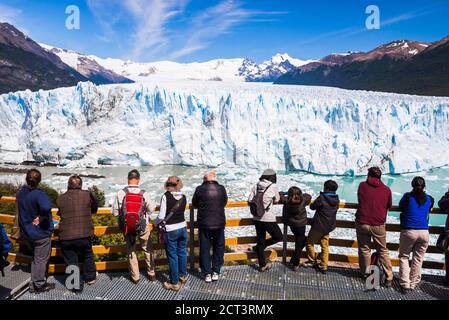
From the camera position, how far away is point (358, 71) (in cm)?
8700

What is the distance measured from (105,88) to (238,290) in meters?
20.5

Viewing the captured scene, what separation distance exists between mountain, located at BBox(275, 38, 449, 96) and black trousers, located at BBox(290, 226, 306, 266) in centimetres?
5397

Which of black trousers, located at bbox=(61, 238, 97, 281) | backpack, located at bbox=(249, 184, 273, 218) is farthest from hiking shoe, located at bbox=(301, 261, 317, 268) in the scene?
black trousers, located at bbox=(61, 238, 97, 281)

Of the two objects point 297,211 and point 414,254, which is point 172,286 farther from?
point 414,254

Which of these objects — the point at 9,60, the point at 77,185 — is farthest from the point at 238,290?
the point at 9,60

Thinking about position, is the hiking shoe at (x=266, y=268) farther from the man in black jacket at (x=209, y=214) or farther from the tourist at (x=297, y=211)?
the man in black jacket at (x=209, y=214)

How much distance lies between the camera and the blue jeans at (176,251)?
3719 millimetres

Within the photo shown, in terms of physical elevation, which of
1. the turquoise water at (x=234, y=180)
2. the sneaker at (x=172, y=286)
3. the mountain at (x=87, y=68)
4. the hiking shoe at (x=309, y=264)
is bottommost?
the turquoise water at (x=234, y=180)

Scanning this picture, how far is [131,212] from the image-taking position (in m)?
3.62

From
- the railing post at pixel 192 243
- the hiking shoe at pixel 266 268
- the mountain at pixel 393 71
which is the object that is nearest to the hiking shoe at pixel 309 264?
the hiking shoe at pixel 266 268

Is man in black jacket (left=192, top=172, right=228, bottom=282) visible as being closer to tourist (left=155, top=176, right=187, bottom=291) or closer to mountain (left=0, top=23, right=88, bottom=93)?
tourist (left=155, top=176, right=187, bottom=291)

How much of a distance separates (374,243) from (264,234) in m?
1.14

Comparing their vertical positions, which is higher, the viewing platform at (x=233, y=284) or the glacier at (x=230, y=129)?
the glacier at (x=230, y=129)

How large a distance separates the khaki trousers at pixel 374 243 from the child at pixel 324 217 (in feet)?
0.92
